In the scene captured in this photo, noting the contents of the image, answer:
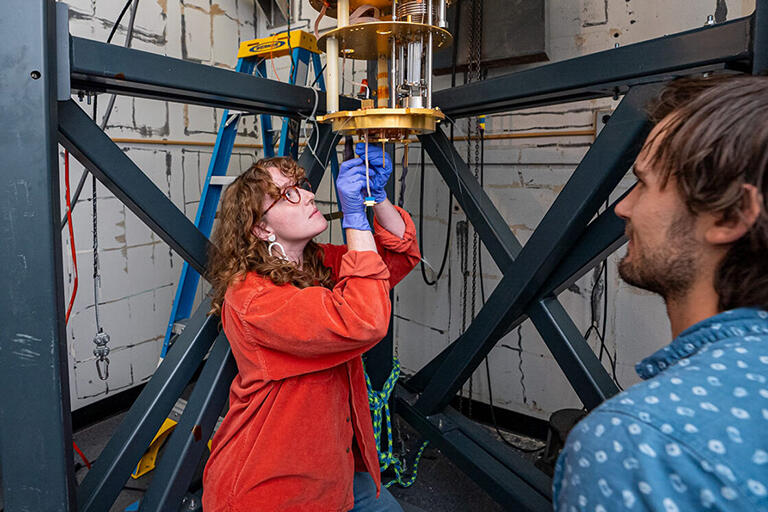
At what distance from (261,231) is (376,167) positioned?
1.13ft

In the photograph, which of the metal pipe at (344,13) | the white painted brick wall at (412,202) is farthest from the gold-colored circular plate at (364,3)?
the white painted brick wall at (412,202)

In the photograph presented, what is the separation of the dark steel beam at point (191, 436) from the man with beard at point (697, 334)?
3.25 ft

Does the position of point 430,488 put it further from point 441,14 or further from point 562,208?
point 441,14

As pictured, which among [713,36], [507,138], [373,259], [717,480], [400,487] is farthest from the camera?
[507,138]

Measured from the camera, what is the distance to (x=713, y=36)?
3.14 feet

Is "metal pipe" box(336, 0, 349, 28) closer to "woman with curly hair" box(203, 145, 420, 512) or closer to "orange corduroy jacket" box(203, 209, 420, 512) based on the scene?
"woman with curly hair" box(203, 145, 420, 512)

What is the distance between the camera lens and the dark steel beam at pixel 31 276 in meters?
0.87

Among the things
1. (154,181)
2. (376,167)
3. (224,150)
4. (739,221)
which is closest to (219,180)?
(224,150)

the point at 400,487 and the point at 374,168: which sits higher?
the point at 374,168

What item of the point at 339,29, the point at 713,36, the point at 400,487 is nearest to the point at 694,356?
the point at 713,36

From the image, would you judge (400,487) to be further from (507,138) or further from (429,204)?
(507,138)

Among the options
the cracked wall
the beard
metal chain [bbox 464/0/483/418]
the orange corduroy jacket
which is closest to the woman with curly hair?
the orange corduroy jacket

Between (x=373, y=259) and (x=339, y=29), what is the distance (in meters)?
0.51

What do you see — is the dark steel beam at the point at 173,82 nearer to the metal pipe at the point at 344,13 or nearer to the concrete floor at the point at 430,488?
the metal pipe at the point at 344,13
